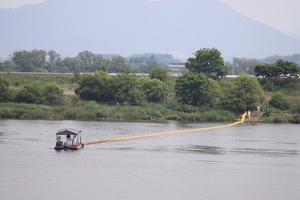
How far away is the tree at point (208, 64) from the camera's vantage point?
65.0 m

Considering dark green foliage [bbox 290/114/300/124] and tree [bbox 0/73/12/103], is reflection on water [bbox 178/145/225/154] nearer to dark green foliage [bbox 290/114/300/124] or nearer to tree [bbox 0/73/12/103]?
dark green foliage [bbox 290/114/300/124]

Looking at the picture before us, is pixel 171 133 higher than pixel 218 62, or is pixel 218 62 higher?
pixel 218 62

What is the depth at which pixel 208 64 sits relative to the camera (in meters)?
65.3

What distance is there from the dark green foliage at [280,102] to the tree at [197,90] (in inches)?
218

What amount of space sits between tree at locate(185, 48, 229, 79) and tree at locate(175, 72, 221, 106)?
719cm

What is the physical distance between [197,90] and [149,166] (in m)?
30.0

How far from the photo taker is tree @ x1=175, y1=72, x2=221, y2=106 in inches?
2239

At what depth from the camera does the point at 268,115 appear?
55625 mm

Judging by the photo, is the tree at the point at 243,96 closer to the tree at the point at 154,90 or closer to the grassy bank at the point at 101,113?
the grassy bank at the point at 101,113

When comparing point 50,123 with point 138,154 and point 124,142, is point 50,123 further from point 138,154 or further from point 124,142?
point 138,154

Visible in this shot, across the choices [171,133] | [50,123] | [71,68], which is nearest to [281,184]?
[171,133]

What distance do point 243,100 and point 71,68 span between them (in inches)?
2328

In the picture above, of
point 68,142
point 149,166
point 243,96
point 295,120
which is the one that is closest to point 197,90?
point 243,96

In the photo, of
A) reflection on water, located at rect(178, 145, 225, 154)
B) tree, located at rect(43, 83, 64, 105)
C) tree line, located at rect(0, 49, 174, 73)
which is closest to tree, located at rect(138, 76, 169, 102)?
tree, located at rect(43, 83, 64, 105)
